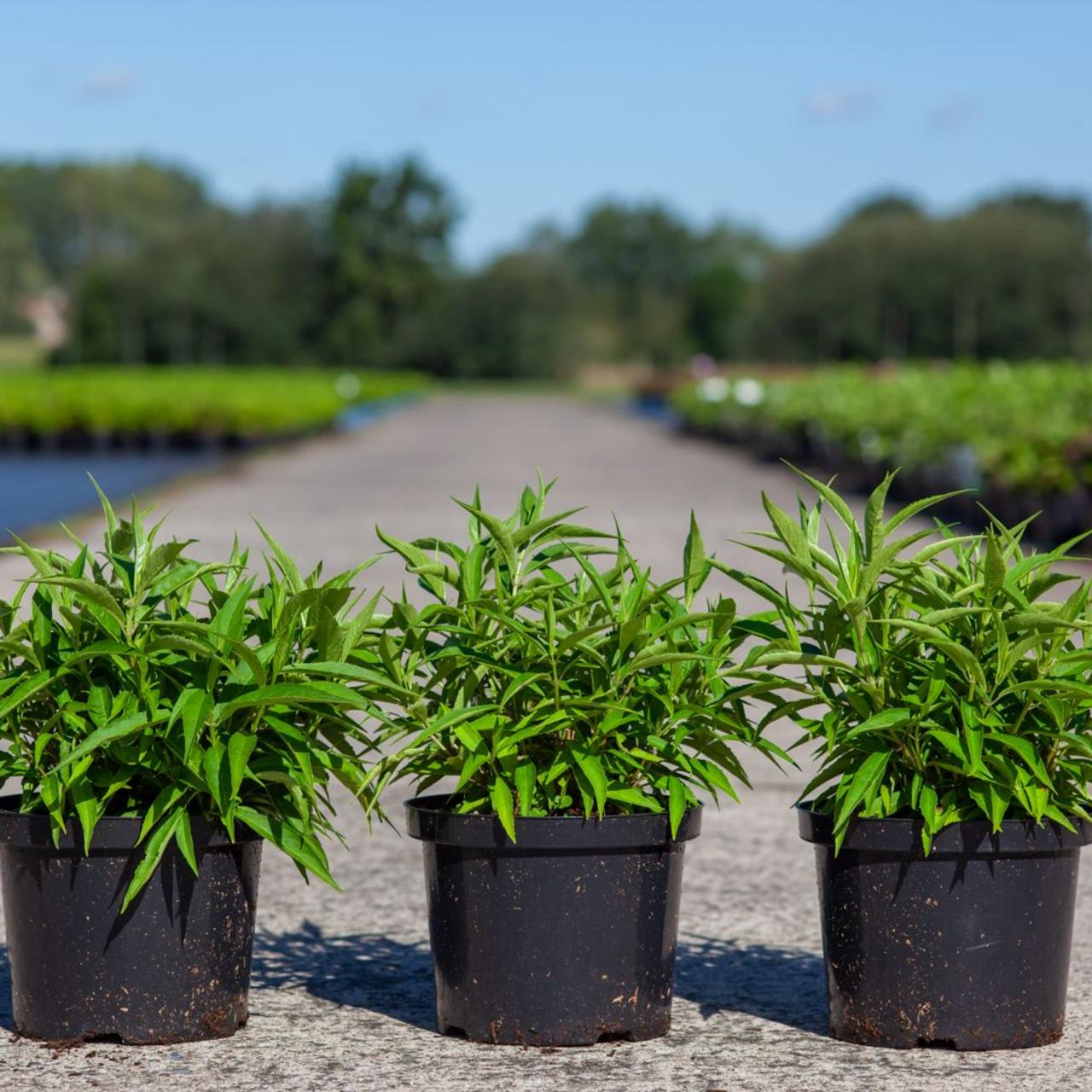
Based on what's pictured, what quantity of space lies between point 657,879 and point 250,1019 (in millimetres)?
924

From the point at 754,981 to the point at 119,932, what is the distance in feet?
4.82

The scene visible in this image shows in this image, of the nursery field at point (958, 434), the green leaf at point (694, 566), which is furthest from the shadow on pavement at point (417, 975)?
the nursery field at point (958, 434)

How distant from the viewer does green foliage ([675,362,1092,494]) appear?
1570 centimetres

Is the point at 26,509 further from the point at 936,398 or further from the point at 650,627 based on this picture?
the point at 650,627

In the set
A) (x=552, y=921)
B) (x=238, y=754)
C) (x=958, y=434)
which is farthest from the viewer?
(x=958, y=434)

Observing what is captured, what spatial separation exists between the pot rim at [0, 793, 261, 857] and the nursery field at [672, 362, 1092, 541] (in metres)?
7.05

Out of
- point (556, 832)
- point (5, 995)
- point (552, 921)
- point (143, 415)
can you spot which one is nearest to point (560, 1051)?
point (552, 921)

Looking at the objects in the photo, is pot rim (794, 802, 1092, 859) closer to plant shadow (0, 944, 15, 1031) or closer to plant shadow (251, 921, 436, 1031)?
plant shadow (251, 921, 436, 1031)

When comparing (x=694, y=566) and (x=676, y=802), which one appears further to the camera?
(x=694, y=566)

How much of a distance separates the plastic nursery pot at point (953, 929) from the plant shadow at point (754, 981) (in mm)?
242

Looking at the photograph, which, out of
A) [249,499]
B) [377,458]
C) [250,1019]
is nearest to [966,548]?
[250,1019]

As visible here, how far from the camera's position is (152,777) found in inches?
139

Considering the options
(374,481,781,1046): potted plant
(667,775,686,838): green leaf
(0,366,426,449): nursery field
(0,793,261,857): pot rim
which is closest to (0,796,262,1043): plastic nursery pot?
(0,793,261,857): pot rim

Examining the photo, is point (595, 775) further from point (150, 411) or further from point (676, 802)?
point (150, 411)
